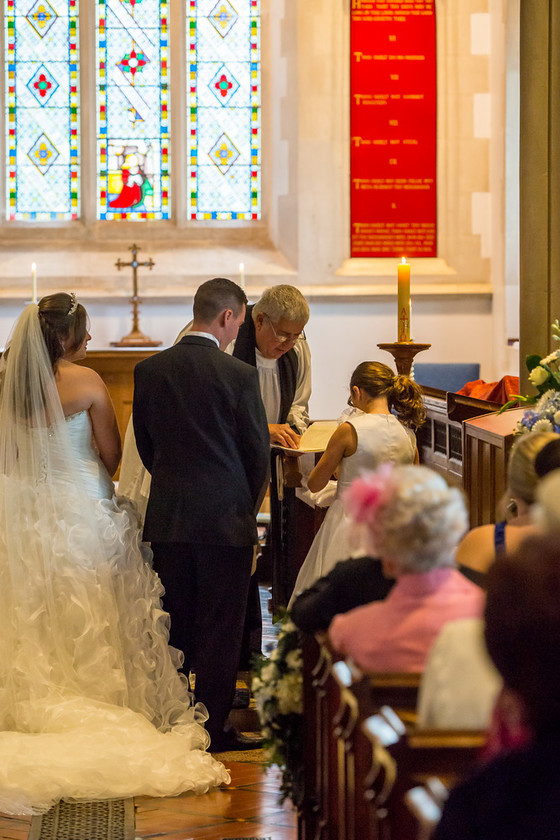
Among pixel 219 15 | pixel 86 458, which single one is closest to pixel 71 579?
pixel 86 458

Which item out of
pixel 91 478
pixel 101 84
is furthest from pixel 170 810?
pixel 101 84

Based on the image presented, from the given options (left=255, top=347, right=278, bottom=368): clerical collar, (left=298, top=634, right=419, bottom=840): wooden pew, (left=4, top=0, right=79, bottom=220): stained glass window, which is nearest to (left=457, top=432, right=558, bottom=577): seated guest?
(left=298, top=634, right=419, bottom=840): wooden pew

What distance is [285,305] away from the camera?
458 centimetres

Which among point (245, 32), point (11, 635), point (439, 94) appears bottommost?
point (11, 635)

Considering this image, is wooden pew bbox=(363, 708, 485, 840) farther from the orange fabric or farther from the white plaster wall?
the white plaster wall

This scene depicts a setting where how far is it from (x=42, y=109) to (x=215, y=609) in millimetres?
8249

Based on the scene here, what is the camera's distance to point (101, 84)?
36.4 feet

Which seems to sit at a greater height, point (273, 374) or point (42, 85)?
point (42, 85)

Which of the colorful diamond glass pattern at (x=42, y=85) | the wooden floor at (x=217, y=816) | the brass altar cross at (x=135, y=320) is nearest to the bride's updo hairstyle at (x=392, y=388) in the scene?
the wooden floor at (x=217, y=816)

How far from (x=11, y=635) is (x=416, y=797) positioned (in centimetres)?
273

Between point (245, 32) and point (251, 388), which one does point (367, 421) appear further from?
point (245, 32)

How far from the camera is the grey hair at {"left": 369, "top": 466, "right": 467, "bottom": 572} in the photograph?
6.55 ft

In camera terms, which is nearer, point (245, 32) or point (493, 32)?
point (493, 32)

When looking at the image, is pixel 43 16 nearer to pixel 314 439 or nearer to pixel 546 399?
pixel 314 439
